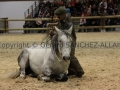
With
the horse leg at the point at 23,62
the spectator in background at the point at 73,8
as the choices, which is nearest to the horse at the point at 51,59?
the horse leg at the point at 23,62

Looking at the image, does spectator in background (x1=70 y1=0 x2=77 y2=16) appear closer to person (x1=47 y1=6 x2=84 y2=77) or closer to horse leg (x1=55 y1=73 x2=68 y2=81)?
person (x1=47 y1=6 x2=84 y2=77)

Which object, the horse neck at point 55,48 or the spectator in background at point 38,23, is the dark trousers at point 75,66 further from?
the spectator in background at point 38,23

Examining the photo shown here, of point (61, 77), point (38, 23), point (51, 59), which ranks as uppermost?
point (51, 59)

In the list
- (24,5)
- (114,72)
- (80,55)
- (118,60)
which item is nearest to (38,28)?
(24,5)

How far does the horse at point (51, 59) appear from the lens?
491cm

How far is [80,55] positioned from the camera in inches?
358

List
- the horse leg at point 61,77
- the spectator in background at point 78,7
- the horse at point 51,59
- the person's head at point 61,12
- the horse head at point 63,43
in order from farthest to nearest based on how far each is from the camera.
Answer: the spectator in background at point 78,7 → the person's head at point 61,12 → the horse leg at point 61,77 → the horse at point 51,59 → the horse head at point 63,43

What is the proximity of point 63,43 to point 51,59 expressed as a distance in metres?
0.47

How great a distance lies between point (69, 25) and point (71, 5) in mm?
13908

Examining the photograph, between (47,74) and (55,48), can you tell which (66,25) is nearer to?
(55,48)

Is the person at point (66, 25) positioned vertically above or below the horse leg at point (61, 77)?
above

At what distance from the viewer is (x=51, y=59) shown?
5172 millimetres

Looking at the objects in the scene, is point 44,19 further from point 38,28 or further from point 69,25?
point 69,25

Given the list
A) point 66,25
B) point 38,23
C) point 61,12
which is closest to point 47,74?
point 66,25
